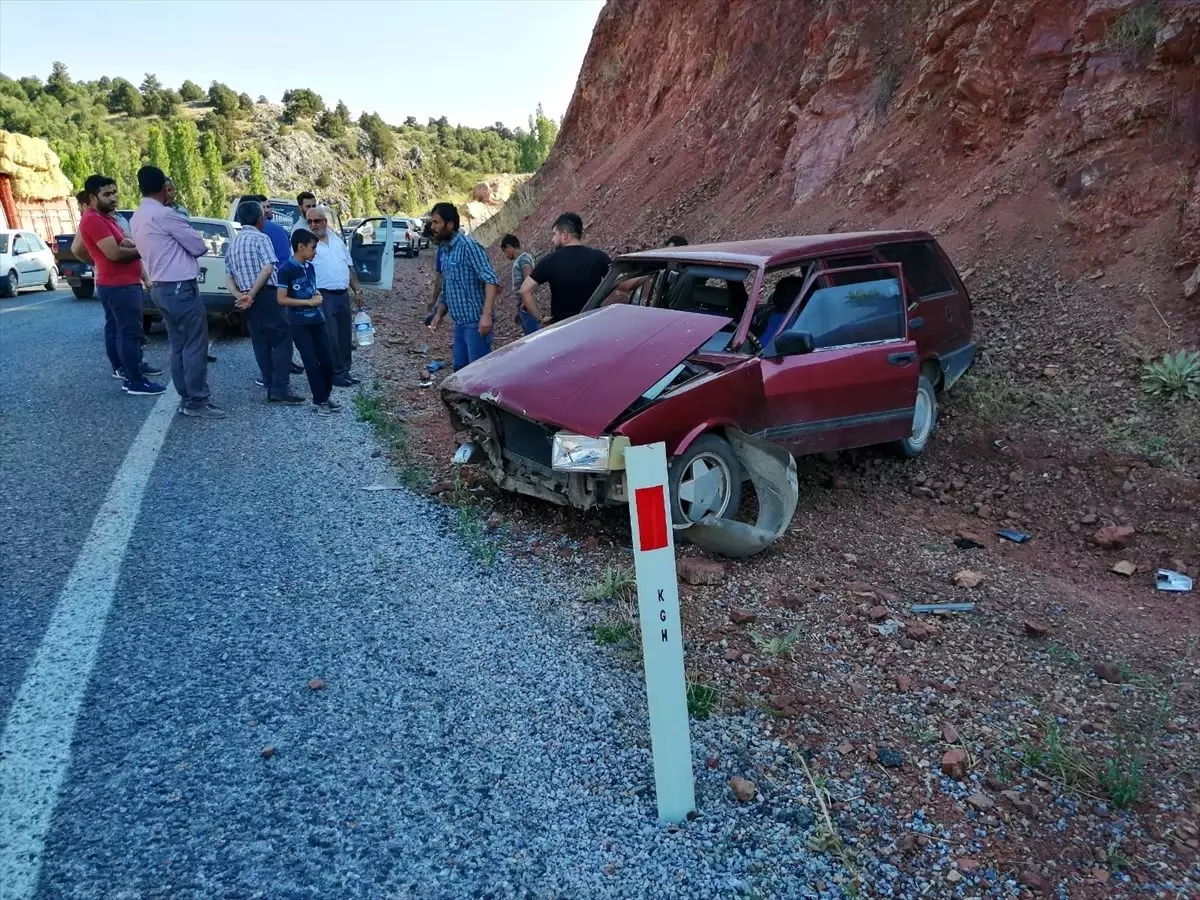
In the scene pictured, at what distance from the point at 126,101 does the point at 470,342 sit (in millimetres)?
113334

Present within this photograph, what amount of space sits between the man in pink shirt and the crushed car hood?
10.2ft

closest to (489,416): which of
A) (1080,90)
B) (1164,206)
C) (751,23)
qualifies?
(1164,206)

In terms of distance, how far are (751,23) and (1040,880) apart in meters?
18.3

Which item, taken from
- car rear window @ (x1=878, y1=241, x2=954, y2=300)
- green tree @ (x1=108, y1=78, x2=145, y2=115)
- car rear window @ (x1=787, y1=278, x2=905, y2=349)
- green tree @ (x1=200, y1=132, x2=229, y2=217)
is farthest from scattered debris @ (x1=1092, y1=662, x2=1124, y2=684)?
green tree @ (x1=108, y1=78, x2=145, y2=115)

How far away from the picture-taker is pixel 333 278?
7.88 metres

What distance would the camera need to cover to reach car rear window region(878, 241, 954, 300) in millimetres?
6534

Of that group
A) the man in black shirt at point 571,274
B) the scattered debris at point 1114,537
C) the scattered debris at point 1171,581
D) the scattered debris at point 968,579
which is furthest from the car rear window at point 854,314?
the scattered debris at point 1171,581

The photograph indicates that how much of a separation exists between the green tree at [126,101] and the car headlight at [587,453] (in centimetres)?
11544

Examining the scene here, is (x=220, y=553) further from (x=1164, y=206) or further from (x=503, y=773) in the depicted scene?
(x=1164, y=206)

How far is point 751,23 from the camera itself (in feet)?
57.0

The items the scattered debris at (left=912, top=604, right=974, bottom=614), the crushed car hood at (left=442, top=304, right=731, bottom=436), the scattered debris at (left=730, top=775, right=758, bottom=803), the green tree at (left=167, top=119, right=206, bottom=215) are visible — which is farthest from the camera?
the green tree at (left=167, top=119, right=206, bottom=215)

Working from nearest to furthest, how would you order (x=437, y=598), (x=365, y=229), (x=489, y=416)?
(x=437, y=598) < (x=489, y=416) < (x=365, y=229)

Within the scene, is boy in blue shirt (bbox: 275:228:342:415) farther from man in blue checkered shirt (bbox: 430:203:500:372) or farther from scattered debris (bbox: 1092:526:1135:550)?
scattered debris (bbox: 1092:526:1135:550)

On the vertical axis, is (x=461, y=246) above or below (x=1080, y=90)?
below
